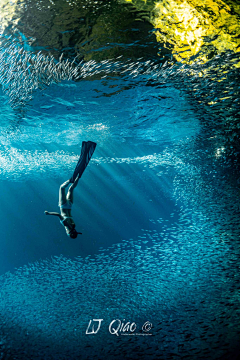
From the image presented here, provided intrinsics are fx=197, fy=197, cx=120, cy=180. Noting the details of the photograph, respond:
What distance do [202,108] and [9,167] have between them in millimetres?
20037

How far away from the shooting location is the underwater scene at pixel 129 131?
11.4ft

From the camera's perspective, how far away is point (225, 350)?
4660mm

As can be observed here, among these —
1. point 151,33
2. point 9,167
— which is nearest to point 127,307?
point 151,33

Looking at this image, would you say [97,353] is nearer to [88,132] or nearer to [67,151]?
[88,132]

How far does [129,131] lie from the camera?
1098cm

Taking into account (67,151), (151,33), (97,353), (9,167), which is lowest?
(9,167)

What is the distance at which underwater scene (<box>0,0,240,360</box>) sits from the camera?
3.48m
